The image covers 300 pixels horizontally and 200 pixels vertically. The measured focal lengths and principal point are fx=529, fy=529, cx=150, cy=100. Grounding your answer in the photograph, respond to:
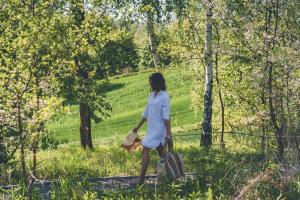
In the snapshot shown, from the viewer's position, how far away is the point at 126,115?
4484cm

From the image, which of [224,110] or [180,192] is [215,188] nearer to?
[180,192]

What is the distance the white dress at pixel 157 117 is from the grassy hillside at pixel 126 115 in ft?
59.7

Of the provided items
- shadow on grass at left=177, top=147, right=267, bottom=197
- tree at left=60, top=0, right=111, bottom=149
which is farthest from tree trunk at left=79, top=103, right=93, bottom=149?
shadow on grass at left=177, top=147, right=267, bottom=197

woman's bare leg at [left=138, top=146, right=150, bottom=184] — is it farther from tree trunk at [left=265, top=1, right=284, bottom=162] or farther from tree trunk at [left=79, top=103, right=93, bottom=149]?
tree trunk at [left=79, top=103, right=93, bottom=149]

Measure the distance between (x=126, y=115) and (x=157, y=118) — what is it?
35.7 metres

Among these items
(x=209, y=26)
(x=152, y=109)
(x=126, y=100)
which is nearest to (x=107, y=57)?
(x=209, y=26)

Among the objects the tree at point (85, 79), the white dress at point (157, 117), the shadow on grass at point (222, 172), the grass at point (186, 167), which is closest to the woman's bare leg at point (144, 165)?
the white dress at point (157, 117)

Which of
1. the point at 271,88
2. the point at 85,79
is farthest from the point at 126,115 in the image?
the point at 271,88

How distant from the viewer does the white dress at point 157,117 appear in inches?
359

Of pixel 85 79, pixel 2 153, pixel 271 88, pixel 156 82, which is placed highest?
pixel 85 79

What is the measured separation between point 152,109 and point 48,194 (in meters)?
2.31

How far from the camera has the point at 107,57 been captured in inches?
594

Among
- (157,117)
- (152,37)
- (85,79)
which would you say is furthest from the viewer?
(152,37)

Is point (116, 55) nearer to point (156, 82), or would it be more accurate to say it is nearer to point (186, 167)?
point (186, 167)
